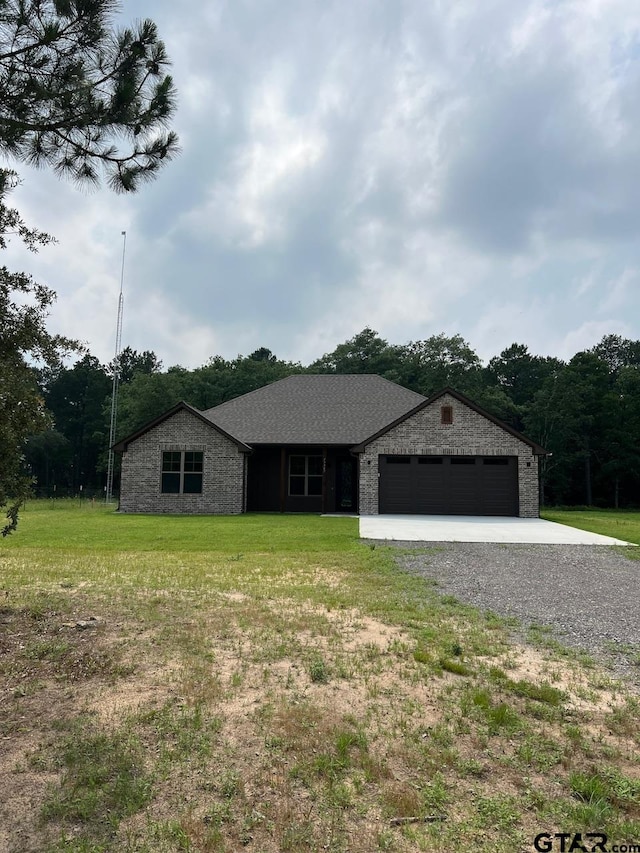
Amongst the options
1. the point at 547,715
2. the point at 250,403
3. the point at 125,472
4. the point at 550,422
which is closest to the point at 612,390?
the point at 550,422

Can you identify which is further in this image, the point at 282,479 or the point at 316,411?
the point at 316,411

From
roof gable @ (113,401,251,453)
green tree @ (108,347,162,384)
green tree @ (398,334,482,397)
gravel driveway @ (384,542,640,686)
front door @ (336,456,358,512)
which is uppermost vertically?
green tree @ (108,347,162,384)

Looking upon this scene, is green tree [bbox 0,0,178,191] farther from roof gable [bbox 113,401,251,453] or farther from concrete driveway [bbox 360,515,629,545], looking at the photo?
roof gable [bbox 113,401,251,453]

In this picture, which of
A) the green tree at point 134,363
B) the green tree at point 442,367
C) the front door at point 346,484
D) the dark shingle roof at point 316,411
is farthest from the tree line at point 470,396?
the front door at point 346,484

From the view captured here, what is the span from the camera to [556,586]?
7.78 m

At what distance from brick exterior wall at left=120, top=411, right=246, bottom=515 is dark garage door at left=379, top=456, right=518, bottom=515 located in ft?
19.5

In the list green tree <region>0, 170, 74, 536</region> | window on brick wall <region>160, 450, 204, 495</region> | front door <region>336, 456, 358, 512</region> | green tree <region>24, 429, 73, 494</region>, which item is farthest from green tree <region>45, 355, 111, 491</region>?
green tree <region>0, 170, 74, 536</region>

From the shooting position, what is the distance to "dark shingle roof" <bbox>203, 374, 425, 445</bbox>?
73.6ft

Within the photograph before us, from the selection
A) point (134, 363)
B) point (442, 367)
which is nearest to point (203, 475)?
point (442, 367)

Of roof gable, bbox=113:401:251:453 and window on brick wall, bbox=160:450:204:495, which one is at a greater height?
roof gable, bbox=113:401:251:453

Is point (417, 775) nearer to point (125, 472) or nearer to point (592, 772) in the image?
point (592, 772)

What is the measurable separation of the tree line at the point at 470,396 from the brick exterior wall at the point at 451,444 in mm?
18953

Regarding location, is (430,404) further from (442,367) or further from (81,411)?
(81,411)

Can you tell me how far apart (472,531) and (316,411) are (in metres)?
11.3
